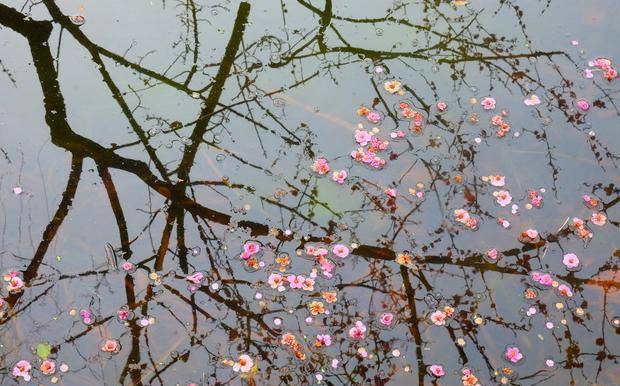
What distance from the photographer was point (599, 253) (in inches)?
100

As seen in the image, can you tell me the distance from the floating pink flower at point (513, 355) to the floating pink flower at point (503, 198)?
0.76 m

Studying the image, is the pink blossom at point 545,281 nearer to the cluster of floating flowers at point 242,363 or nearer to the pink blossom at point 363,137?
the pink blossom at point 363,137

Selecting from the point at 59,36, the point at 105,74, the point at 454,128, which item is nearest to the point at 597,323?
the point at 454,128

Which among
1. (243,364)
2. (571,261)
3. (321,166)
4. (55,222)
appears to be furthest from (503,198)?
(55,222)

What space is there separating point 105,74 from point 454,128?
2111mm

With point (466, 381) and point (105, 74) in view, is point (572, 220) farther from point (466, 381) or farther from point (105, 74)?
point (105, 74)

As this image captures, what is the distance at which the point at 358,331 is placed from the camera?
232 centimetres

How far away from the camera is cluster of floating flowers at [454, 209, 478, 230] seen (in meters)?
2.59

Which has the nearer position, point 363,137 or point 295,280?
point 295,280

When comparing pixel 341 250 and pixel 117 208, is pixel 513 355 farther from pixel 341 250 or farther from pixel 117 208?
pixel 117 208

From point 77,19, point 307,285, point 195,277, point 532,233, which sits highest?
point 77,19

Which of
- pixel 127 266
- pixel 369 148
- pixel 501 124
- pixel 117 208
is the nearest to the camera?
pixel 127 266

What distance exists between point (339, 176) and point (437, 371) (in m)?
1.10

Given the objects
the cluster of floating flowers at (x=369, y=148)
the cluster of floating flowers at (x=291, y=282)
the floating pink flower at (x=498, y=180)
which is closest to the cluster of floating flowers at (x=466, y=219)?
the floating pink flower at (x=498, y=180)
